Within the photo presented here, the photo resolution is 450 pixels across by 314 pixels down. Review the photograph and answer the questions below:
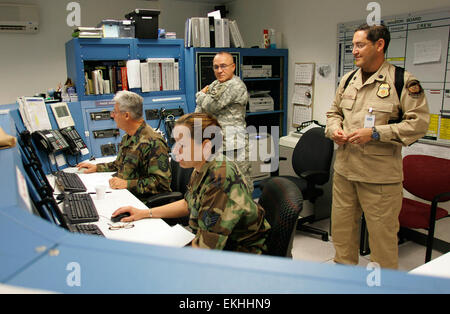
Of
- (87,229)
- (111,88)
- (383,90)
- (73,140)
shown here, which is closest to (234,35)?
(111,88)

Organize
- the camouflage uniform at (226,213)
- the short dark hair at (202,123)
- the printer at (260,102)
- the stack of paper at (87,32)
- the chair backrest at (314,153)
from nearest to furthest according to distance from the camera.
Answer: the camouflage uniform at (226,213) < the short dark hair at (202,123) < the chair backrest at (314,153) < the stack of paper at (87,32) < the printer at (260,102)

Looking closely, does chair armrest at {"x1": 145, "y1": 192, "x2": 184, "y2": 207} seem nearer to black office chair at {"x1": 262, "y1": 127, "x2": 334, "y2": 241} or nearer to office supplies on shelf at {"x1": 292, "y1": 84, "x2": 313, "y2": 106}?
black office chair at {"x1": 262, "y1": 127, "x2": 334, "y2": 241}

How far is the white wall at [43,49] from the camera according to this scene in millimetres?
4301

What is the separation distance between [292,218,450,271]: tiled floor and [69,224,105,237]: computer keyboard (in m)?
1.58

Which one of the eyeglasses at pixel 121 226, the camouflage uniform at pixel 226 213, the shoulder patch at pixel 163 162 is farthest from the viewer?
the shoulder patch at pixel 163 162

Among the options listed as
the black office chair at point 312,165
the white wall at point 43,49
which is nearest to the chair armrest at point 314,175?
the black office chair at point 312,165

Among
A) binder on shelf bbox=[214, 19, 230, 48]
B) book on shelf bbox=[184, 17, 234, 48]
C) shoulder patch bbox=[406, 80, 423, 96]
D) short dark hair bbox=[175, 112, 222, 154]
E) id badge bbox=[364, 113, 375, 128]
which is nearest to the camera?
short dark hair bbox=[175, 112, 222, 154]

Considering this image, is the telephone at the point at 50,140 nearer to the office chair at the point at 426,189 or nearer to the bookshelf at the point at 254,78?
the bookshelf at the point at 254,78

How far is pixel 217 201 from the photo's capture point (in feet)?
4.42

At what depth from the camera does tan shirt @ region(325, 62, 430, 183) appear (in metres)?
1.99

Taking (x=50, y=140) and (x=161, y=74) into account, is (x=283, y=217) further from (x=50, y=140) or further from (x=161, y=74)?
(x=161, y=74)

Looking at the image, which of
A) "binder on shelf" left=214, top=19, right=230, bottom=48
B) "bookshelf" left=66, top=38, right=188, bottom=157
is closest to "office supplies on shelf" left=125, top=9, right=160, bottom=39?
"bookshelf" left=66, top=38, right=188, bottom=157

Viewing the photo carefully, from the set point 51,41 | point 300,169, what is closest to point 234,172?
point 300,169

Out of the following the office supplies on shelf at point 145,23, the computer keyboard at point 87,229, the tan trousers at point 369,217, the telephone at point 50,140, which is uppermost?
the office supplies on shelf at point 145,23
